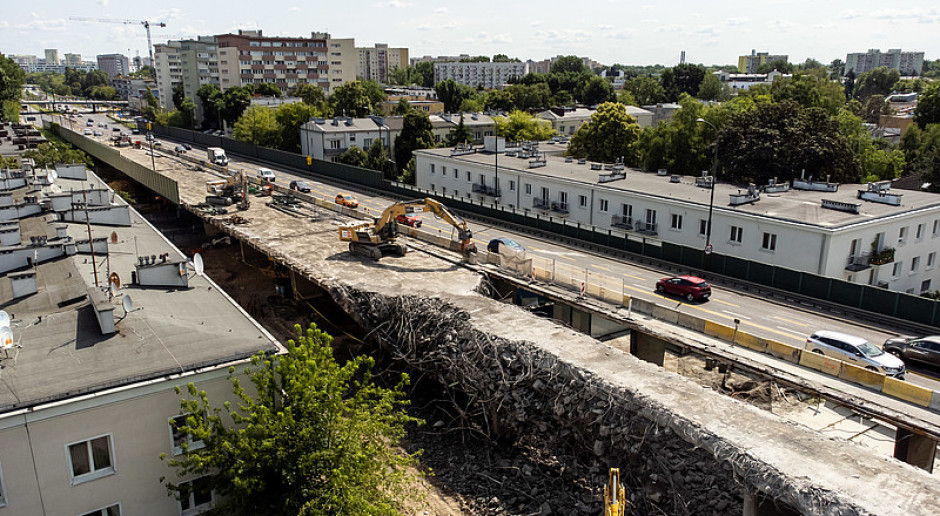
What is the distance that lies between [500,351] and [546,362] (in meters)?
2.14

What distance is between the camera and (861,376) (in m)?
22.9

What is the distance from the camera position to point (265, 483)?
15.4 meters

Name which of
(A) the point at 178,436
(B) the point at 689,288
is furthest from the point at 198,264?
(B) the point at 689,288

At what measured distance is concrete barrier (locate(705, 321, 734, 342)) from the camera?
2666cm

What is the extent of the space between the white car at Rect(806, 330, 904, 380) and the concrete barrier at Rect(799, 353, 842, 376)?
6.42ft

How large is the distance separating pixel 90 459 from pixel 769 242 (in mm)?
37029

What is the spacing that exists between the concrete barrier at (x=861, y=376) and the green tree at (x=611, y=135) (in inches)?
2271

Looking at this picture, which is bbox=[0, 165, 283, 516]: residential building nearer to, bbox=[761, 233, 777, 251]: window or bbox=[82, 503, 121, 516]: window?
bbox=[82, 503, 121, 516]: window

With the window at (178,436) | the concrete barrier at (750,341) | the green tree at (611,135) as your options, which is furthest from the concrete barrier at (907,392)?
the green tree at (611,135)

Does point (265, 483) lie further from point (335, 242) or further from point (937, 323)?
point (937, 323)

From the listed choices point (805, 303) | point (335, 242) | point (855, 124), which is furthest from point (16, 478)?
point (855, 124)

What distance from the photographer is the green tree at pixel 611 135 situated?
78438 millimetres

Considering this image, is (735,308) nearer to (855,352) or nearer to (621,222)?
(855,352)

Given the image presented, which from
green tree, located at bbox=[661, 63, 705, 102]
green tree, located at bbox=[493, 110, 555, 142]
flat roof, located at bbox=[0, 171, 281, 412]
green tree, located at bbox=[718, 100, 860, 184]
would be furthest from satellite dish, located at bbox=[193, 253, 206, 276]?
green tree, located at bbox=[661, 63, 705, 102]
